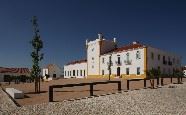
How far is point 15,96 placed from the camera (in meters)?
18.3

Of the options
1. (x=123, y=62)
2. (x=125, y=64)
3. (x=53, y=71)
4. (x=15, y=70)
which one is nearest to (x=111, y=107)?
(x=125, y=64)

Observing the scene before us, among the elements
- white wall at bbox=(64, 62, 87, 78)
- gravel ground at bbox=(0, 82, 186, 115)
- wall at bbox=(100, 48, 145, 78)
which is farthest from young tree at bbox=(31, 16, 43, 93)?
white wall at bbox=(64, 62, 87, 78)

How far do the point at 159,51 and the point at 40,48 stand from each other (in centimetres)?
2851

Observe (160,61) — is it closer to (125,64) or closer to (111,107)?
(125,64)

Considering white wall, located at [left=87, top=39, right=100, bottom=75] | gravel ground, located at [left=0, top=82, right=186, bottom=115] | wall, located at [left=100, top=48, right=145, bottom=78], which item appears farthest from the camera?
white wall, located at [left=87, top=39, right=100, bottom=75]

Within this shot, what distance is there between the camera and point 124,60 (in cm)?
5022

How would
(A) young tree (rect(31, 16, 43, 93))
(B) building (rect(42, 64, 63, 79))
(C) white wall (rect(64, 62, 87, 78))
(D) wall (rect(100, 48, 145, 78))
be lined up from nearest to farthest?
(A) young tree (rect(31, 16, 43, 93)), (D) wall (rect(100, 48, 145, 78)), (C) white wall (rect(64, 62, 87, 78)), (B) building (rect(42, 64, 63, 79))

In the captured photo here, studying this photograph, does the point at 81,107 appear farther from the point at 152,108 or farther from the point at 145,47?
the point at 145,47

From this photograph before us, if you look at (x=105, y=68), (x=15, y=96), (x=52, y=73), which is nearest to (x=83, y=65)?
(x=105, y=68)

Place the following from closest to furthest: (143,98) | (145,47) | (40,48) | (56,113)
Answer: (56,113) < (143,98) < (40,48) < (145,47)

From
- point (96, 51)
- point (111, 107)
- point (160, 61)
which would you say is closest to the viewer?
point (111, 107)

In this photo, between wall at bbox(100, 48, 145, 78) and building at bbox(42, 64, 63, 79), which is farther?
building at bbox(42, 64, 63, 79)

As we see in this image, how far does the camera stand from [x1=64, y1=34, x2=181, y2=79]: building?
46.0 meters

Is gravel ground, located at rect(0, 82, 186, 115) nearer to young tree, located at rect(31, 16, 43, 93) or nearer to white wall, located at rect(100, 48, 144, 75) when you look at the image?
young tree, located at rect(31, 16, 43, 93)
